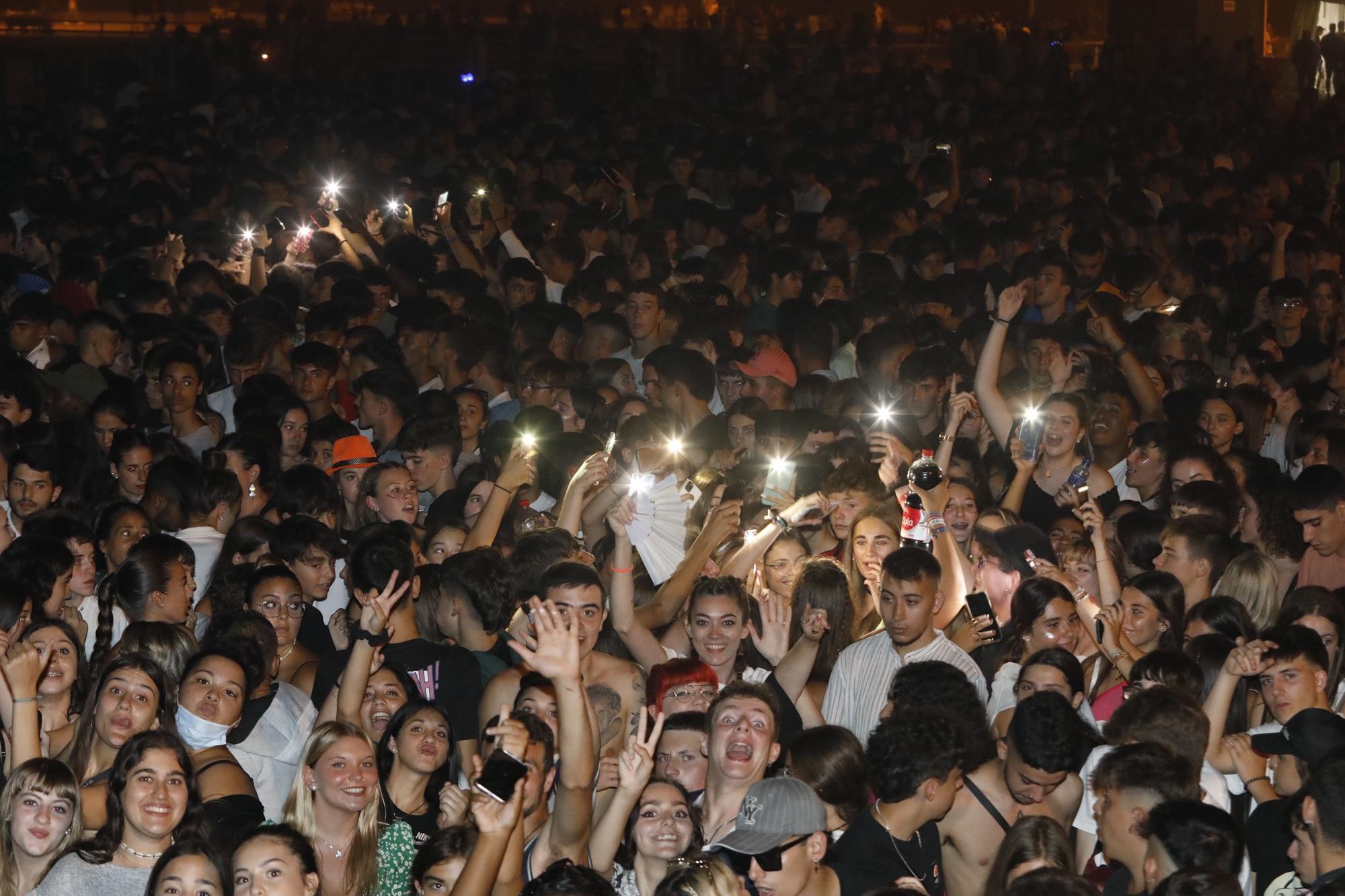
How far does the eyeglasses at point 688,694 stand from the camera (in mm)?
5867

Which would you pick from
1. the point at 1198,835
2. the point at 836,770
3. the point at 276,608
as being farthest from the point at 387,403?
the point at 1198,835

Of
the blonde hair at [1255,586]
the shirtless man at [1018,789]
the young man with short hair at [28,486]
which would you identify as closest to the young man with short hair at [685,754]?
the shirtless man at [1018,789]

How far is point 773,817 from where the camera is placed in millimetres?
4664

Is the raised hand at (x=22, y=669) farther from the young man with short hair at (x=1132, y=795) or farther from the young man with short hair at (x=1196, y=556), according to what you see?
the young man with short hair at (x=1196, y=556)

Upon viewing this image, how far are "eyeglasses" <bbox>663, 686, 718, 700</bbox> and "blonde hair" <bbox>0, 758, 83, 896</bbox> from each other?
6.14ft

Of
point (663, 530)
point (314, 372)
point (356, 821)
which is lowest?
point (314, 372)

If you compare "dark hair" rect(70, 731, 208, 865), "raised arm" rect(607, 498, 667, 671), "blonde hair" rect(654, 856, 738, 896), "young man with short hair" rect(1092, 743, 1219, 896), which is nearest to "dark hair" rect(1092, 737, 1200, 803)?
"young man with short hair" rect(1092, 743, 1219, 896)

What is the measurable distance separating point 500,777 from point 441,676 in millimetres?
1552

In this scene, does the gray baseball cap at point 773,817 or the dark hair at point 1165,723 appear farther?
the dark hair at point 1165,723

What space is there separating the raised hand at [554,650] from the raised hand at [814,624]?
57.7 inches

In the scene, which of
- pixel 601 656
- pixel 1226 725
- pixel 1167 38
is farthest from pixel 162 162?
pixel 1167 38

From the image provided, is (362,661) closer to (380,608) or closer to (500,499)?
(380,608)

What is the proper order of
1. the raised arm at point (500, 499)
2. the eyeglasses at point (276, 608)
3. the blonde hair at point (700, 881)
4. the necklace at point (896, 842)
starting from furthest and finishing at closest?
the raised arm at point (500, 499)
the eyeglasses at point (276, 608)
the necklace at point (896, 842)
the blonde hair at point (700, 881)

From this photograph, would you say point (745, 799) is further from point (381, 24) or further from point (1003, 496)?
point (381, 24)
